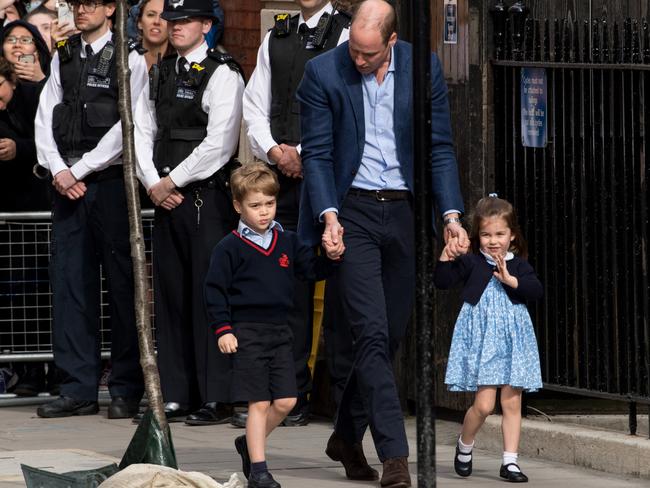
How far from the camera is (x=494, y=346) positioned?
7941 mm

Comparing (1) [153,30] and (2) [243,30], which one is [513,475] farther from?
(2) [243,30]

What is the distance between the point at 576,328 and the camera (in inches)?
334

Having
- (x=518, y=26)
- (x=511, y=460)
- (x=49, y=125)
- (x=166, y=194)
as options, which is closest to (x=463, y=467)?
(x=511, y=460)

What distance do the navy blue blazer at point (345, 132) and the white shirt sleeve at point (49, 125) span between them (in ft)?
9.95

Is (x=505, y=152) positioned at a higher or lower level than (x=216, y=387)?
higher

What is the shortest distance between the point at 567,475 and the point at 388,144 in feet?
5.86

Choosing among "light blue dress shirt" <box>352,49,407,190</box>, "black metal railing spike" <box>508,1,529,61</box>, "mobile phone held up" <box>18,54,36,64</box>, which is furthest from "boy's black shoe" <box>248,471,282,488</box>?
"mobile phone held up" <box>18,54,36,64</box>

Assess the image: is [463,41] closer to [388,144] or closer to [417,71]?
[388,144]

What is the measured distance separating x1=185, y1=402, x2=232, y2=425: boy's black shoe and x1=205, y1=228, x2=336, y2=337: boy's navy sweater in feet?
7.77

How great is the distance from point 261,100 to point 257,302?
92.0 inches

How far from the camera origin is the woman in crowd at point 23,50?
11.7 metres

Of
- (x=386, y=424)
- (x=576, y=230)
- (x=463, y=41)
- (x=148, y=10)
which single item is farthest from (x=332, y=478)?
(x=148, y=10)

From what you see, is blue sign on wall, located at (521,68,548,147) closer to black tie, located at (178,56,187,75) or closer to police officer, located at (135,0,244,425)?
police officer, located at (135,0,244,425)

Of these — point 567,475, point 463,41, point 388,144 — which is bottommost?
point 567,475
